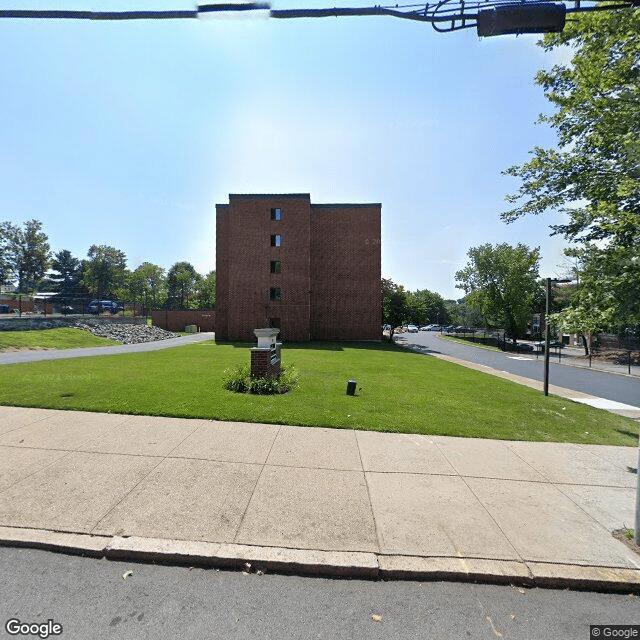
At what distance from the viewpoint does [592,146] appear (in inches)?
256

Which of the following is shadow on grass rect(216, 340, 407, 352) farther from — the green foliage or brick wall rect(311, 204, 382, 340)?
the green foliage

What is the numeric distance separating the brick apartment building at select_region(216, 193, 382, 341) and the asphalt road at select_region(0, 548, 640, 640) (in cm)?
2949

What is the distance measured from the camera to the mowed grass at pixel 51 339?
22.5 m

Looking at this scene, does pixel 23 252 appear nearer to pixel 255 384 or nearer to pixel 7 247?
pixel 7 247

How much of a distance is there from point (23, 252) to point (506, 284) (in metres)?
80.0

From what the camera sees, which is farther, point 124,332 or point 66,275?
point 66,275

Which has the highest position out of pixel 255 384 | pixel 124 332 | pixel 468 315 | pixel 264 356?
pixel 468 315

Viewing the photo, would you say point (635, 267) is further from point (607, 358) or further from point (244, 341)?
point (607, 358)

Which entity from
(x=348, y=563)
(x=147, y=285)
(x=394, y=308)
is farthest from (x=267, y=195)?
(x=147, y=285)

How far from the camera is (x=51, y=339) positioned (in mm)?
25672

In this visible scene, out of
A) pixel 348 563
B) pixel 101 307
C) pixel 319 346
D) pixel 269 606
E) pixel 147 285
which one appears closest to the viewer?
pixel 269 606

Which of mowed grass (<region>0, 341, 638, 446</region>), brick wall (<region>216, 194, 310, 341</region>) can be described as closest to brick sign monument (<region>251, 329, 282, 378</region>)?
mowed grass (<region>0, 341, 638, 446</region>)

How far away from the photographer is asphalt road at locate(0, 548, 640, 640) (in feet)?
7.66

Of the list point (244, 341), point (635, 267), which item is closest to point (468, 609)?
point (635, 267)
